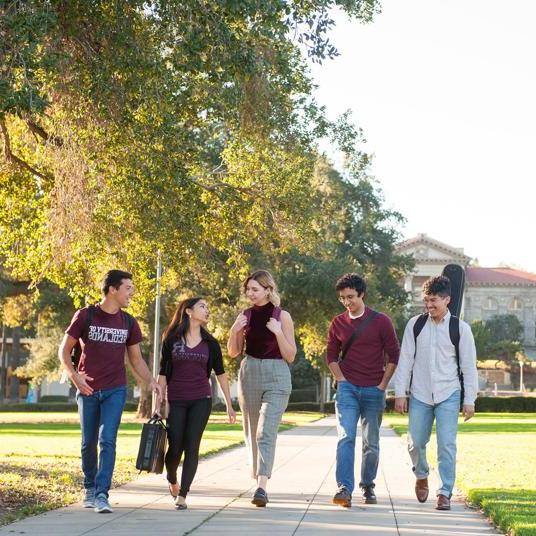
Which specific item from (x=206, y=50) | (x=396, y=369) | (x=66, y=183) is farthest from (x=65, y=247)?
(x=396, y=369)

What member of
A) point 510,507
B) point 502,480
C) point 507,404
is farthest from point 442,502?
point 507,404

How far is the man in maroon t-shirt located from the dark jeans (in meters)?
0.26

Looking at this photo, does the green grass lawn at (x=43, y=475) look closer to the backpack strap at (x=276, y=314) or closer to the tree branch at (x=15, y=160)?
the backpack strap at (x=276, y=314)

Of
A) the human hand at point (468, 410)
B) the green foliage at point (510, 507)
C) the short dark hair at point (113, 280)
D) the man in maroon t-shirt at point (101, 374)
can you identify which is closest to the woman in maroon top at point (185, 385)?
the man in maroon t-shirt at point (101, 374)

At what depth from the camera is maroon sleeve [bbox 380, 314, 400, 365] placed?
10.3 meters

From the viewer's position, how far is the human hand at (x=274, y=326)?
31.9 ft

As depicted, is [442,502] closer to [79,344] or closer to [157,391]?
[157,391]

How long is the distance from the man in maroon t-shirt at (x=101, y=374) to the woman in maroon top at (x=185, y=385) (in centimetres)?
20

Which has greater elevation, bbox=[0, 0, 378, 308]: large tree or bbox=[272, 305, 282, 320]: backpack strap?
bbox=[0, 0, 378, 308]: large tree

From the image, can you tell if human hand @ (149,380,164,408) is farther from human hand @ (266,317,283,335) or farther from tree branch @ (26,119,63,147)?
tree branch @ (26,119,63,147)

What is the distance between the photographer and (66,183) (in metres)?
13.9

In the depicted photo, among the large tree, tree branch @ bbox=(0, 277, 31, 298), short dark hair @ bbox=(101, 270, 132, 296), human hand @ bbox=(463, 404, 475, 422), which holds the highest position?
tree branch @ bbox=(0, 277, 31, 298)

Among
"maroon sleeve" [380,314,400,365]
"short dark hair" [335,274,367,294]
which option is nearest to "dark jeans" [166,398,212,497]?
"short dark hair" [335,274,367,294]

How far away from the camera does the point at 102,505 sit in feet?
31.0
